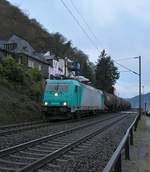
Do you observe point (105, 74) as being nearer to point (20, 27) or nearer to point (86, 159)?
point (20, 27)

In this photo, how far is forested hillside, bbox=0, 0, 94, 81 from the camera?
142625mm

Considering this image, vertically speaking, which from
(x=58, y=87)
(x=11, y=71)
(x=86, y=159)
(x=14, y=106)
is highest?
(x=11, y=71)

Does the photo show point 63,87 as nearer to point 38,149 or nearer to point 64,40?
point 38,149

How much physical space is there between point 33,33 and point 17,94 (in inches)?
4162

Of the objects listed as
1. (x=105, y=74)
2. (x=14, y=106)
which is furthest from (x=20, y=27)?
(x=14, y=106)

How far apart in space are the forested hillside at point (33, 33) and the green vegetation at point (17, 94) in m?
88.2

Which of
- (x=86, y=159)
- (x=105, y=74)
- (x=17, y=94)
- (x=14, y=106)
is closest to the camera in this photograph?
(x=86, y=159)

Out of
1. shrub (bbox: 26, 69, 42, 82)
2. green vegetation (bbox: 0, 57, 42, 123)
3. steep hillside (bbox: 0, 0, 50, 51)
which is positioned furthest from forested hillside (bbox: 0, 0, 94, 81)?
green vegetation (bbox: 0, 57, 42, 123)

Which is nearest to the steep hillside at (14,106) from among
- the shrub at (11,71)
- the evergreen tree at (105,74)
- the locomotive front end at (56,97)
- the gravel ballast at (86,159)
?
the shrub at (11,71)

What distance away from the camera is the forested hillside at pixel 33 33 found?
468 ft

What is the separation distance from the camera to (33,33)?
148 m

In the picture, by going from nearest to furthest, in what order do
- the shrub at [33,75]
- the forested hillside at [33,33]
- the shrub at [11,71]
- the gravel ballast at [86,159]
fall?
the gravel ballast at [86,159] < the shrub at [11,71] < the shrub at [33,75] < the forested hillside at [33,33]

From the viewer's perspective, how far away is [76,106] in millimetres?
36656

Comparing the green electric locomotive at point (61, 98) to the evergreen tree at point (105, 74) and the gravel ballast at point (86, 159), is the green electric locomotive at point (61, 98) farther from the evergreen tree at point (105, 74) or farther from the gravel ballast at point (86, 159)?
the evergreen tree at point (105, 74)
